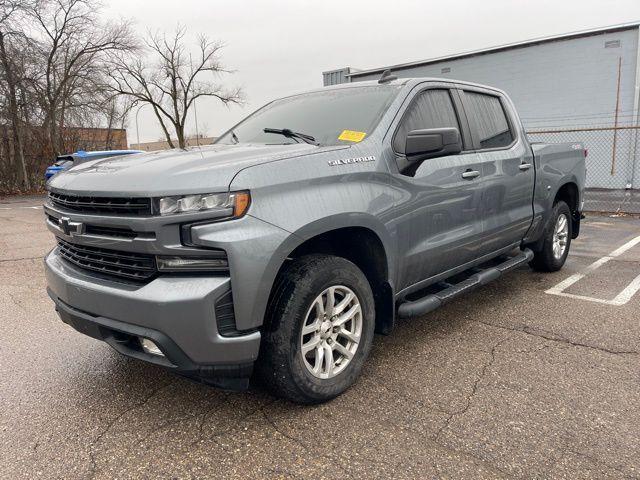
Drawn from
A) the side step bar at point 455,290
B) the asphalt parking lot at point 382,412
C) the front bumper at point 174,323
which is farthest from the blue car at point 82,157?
the side step bar at point 455,290

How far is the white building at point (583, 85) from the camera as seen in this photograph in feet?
53.7

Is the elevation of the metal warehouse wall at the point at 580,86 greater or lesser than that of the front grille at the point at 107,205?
greater

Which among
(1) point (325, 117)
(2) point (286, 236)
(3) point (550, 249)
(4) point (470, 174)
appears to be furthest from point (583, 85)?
(2) point (286, 236)

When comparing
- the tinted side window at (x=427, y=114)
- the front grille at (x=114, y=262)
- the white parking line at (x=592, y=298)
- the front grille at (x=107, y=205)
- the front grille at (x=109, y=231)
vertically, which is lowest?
the white parking line at (x=592, y=298)

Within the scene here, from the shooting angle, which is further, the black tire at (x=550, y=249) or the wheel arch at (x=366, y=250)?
the black tire at (x=550, y=249)

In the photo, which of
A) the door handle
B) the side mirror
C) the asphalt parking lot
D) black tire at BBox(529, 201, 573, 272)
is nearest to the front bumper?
the asphalt parking lot

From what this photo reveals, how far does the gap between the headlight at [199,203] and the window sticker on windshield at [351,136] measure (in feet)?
3.52

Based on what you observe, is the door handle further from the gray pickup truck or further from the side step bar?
the side step bar

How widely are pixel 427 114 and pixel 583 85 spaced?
16657 millimetres

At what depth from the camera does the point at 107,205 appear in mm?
2482

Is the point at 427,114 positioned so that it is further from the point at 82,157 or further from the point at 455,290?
the point at 82,157

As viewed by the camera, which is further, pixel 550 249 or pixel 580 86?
pixel 580 86

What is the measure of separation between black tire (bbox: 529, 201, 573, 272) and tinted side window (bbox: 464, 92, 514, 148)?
3.97 feet

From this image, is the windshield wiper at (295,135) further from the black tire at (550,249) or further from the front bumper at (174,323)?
the black tire at (550,249)
